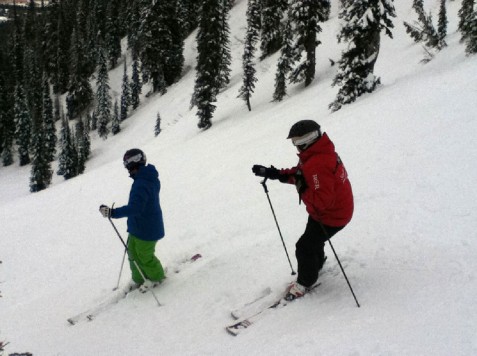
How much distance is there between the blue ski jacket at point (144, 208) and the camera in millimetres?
5719

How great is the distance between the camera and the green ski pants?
6.21 metres

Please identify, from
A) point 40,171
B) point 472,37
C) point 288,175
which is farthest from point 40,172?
point 288,175

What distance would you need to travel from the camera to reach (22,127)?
74.1 meters

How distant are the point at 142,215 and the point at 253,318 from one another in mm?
2415

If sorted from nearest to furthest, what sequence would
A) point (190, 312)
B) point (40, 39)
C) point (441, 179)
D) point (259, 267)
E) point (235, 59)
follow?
point (190, 312), point (259, 267), point (441, 179), point (235, 59), point (40, 39)

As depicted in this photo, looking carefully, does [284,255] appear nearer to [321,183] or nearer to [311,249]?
[311,249]

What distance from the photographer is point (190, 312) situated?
18.2 feet

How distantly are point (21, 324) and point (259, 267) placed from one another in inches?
168

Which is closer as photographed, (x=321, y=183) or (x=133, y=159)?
(x=321, y=183)

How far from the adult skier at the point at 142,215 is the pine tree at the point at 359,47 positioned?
52.5 feet

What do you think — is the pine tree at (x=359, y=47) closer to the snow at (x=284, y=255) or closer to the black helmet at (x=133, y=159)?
the snow at (x=284, y=255)

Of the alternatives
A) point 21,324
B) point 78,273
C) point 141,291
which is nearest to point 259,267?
point 141,291

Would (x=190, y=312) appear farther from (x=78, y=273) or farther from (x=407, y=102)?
(x=407, y=102)

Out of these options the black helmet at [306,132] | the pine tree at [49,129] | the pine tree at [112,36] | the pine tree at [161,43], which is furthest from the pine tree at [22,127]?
the black helmet at [306,132]
